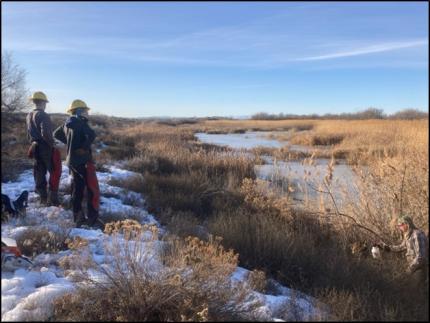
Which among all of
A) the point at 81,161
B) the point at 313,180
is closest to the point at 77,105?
the point at 81,161

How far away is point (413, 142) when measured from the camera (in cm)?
641

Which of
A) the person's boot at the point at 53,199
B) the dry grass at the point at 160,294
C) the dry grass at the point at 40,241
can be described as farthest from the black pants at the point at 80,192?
the dry grass at the point at 160,294

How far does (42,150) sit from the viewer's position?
7.68 metres

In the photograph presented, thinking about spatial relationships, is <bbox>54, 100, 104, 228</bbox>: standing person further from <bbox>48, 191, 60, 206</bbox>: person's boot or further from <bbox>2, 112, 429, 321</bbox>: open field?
<bbox>2, 112, 429, 321</bbox>: open field

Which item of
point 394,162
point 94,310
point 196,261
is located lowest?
point 94,310

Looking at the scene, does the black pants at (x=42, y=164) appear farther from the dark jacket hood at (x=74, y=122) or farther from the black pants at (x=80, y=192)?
the dark jacket hood at (x=74, y=122)

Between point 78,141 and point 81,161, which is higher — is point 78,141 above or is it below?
above

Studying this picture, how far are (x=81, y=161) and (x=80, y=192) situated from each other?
512 millimetres

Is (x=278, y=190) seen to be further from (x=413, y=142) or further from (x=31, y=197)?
(x=31, y=197)

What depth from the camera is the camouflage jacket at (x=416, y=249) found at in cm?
450

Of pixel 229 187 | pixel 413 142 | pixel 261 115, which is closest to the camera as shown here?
pixel 413 142

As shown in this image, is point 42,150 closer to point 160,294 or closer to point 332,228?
point 160,294

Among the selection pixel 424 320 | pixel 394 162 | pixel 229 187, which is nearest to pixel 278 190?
pixel 229 187

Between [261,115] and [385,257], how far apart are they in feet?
302
